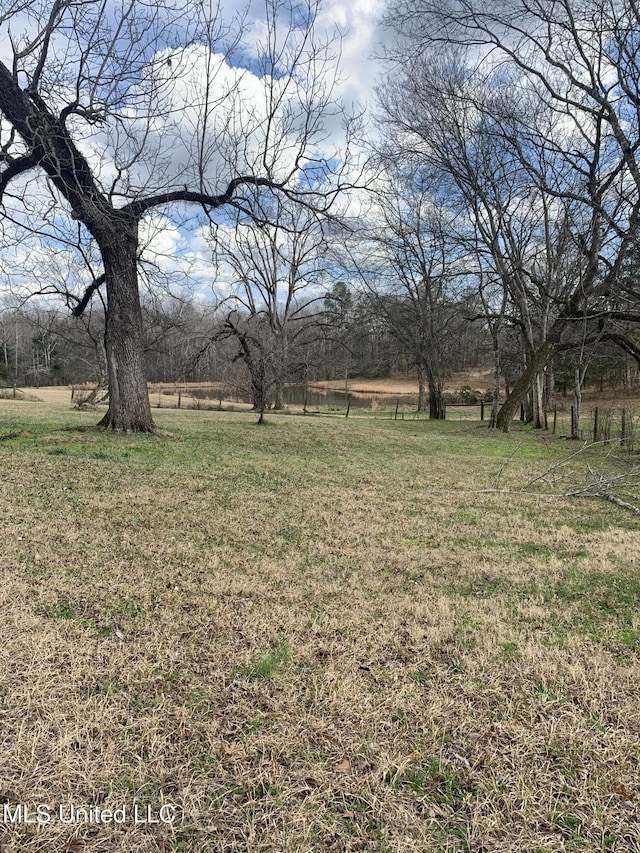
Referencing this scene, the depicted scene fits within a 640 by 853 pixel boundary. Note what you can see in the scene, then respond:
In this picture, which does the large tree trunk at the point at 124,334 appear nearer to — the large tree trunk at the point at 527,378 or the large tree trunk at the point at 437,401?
the large tree trunk at the point at 527,378

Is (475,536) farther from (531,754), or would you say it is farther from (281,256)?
(281,256)

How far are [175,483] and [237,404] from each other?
24.0 m

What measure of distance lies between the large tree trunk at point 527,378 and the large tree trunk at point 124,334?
12.0 m

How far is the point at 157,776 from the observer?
169 centimetres

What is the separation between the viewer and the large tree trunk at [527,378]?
14.5 meters

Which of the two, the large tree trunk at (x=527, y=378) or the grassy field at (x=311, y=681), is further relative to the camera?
the large tree trunk at (x=527, y=378)

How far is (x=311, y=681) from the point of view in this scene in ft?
7.43

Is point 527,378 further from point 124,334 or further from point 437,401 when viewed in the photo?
point 124,334

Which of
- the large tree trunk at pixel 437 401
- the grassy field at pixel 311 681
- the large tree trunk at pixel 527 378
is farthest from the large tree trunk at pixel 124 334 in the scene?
the large tree trunk at pixel 437 401

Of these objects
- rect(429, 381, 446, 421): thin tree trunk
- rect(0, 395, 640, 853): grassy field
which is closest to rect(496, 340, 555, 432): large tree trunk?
rect(429, 381, 446, 421): thin tree trunk

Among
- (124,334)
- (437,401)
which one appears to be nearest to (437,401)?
(437,401)

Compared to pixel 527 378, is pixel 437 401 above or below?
below

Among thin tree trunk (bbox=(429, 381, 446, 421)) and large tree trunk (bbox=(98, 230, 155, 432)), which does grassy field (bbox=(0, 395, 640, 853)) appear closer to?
large tree trunk (bbox=(98, 230, 155, 432))

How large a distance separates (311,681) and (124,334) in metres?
7.93
